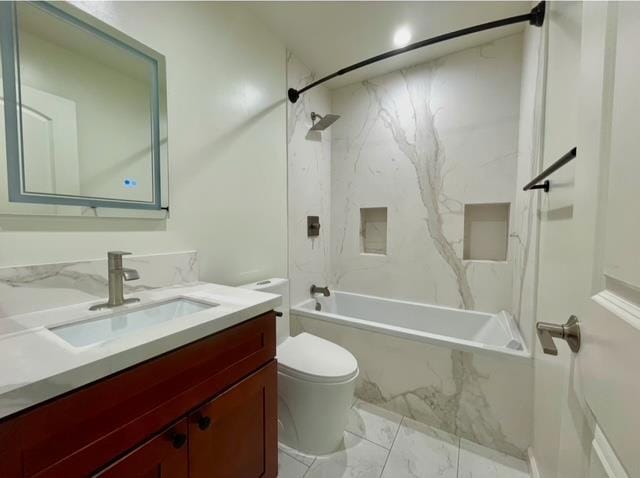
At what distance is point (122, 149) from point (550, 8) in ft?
6.76

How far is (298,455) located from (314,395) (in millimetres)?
391

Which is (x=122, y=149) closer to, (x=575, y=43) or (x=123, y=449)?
(x=123, y=449)

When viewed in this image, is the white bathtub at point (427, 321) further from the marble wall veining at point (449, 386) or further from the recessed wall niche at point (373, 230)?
the recessed wall niche at point (373, 230)

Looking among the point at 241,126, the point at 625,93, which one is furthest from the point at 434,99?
the point at 625,93

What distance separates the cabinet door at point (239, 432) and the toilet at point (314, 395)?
0.88 ft

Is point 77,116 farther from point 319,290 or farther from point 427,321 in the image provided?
point 427,321

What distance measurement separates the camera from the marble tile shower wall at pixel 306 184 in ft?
6.81

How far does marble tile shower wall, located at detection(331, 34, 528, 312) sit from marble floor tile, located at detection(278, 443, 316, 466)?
137cm

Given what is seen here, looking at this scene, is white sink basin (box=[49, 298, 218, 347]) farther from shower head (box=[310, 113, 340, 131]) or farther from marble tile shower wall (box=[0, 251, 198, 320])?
shower head (box=[310, 113, 340, 131])

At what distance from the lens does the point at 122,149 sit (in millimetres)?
1103

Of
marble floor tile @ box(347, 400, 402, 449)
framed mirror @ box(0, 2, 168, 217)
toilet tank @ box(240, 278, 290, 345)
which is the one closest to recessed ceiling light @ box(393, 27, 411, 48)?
framed mirror @ box(0, 2, 168, 217)

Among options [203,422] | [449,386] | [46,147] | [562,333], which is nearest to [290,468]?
[203,422]

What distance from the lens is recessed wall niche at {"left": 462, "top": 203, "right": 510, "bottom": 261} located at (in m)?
1.99

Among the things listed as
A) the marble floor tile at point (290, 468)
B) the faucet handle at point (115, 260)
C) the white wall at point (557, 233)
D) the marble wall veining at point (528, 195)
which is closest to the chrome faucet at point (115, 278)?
the faucet handle at point (115, 260)
